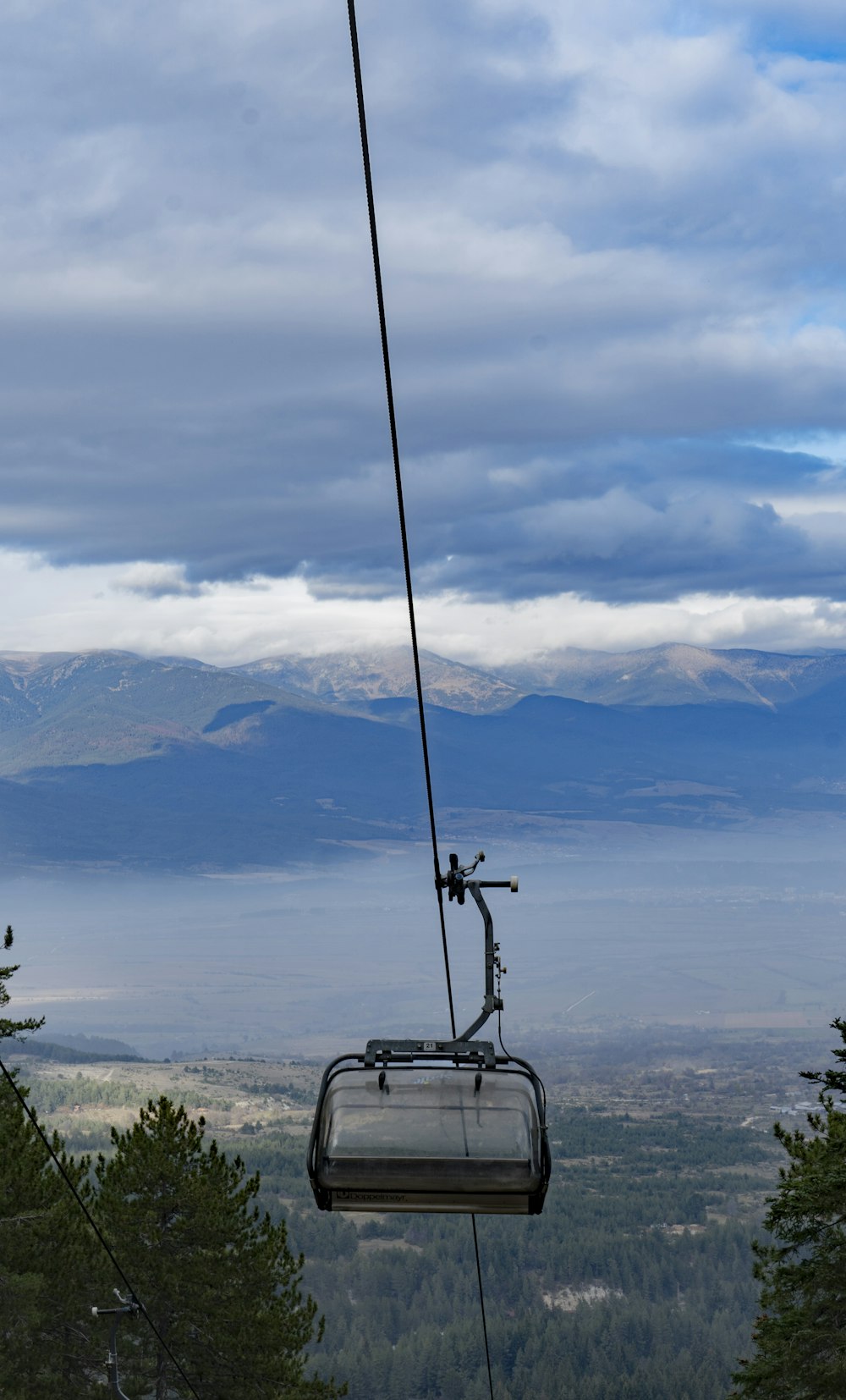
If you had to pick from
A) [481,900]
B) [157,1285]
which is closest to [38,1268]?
[157,1285]

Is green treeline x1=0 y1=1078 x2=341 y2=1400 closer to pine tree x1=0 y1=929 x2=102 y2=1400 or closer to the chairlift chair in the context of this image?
pine tree x1=0 y1=929 x2=102 y2=1400

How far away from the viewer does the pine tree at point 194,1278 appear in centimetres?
A: 3453

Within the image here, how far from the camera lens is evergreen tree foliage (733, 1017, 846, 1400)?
80.0 feet

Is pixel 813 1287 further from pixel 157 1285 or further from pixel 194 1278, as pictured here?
pixel 157 1285

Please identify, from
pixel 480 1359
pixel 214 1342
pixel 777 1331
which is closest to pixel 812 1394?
pixel 777 1331

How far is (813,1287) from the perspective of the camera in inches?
1038

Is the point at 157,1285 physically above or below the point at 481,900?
below

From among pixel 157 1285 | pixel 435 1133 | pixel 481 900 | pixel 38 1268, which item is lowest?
pixel 157 1285

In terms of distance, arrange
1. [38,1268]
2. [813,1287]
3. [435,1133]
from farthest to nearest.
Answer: [38,1268] < [813,1287] < [435,1133]

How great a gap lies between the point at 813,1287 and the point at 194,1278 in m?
14.8

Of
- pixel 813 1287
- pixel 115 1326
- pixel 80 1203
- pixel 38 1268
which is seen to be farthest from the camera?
pixel 38 1268

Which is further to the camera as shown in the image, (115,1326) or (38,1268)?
(38,1268)

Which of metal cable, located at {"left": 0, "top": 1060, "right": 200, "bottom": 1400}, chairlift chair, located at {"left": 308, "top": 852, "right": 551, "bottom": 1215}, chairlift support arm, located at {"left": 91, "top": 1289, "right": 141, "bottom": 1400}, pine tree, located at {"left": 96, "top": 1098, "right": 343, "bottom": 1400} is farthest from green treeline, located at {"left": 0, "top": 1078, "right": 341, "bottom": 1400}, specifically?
chairlift chair, located at {"left": 308, "top": 852, "right": 551, "bottom": 1215}

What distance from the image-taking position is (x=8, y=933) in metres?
24.6
